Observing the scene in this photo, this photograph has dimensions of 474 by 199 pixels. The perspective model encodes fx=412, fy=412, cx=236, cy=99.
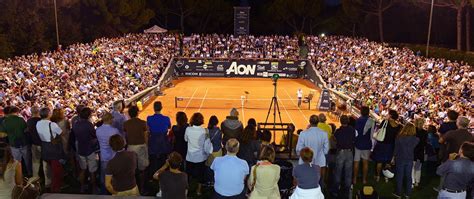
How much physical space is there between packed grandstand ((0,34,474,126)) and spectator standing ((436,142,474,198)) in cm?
980

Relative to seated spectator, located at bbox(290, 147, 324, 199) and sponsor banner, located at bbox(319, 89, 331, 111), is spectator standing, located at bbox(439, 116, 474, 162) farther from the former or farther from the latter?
sponsor banner, located at bbox(319, 89, 331, 111)

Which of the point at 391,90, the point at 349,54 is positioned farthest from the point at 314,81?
the point at 391,90

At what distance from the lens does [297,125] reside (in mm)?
22828

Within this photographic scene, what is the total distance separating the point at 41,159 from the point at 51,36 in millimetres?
37665

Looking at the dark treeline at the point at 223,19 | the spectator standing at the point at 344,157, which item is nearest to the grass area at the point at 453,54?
the dark treeline at the point at 223,19

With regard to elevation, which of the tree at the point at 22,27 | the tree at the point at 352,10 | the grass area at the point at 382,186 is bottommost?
the grass area at the point at 382,186

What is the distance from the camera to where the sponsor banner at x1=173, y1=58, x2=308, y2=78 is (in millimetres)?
38906

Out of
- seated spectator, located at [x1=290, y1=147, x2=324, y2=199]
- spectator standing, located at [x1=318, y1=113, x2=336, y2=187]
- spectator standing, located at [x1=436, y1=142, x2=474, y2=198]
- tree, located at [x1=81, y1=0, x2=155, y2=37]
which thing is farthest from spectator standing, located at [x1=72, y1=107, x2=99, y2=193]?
tree, located at [x1=81, y1=0, x2=155, y2=37]

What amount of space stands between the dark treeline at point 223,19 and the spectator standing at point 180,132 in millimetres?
28542

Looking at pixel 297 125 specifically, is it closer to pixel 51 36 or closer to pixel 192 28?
pixel 51 36

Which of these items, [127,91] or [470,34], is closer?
[127,91]

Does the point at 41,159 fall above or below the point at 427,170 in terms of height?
above

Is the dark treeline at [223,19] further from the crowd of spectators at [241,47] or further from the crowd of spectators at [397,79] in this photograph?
the crowd of spectators at [241,47]

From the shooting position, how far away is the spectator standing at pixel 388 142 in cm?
834
